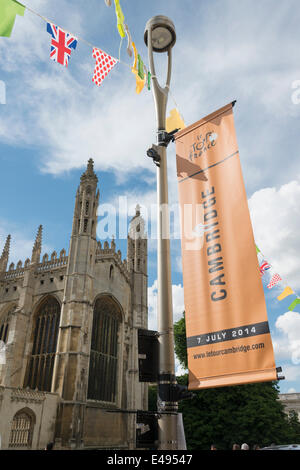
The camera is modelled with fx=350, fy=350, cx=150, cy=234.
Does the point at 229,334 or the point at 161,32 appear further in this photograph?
the point at 161,32

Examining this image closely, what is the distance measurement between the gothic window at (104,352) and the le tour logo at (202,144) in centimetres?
2478

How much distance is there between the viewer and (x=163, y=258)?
536 centimetres

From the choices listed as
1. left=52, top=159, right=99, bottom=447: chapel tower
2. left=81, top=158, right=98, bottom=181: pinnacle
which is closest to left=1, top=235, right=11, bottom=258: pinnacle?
left=52, top=159, right=99, bottom=447: chapel tower

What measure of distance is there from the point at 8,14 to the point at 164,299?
720 centimetres

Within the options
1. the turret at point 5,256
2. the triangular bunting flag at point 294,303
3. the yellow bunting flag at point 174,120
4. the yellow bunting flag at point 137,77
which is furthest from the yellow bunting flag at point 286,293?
the turret at point 5,256

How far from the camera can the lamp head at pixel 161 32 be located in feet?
21.3

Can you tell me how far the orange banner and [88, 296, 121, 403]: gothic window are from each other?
24520 mm

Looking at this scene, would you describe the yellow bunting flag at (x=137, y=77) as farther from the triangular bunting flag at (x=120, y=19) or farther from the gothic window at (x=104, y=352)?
the gothic window at (x=104, y=352)

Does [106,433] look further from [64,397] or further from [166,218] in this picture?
[166,218]

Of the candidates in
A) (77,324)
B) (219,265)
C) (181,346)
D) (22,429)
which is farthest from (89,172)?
(219,265)

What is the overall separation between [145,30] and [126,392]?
1176 inches

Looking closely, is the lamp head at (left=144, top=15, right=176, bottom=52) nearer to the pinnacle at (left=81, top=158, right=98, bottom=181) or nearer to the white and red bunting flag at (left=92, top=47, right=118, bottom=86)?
the white and red bunting flag at (left=92, top=47, right=118, bottom=86)

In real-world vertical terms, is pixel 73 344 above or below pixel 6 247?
below

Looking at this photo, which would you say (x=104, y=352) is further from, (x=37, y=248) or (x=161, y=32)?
(x=161, y=32)
